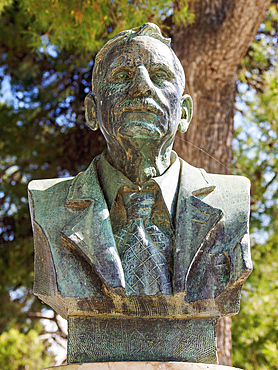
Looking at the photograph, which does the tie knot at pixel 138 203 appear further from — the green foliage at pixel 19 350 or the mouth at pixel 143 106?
the green foliage at pixel 19 350

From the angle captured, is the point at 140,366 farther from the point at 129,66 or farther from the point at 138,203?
the point at 129,66

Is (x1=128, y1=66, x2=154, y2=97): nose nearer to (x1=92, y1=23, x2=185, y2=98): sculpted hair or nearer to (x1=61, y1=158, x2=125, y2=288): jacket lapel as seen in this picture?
(x1=92, y1=23, x2=185, y2=98): sculpted hair

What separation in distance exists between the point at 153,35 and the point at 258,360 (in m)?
3.97

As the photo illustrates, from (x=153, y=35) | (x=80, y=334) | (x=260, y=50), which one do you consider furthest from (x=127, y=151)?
(x=260, y=50)

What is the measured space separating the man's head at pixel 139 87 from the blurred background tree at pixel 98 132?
5.42 ft

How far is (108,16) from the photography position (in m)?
4.31

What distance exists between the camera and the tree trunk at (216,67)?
14.6 ft

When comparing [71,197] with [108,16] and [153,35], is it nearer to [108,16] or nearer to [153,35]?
[153,35]

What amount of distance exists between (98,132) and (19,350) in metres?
1.83

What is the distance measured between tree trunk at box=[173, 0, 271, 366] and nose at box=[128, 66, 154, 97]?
1.93 meters

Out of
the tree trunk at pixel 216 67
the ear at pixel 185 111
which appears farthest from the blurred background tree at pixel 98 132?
the ear at pixel 185 111

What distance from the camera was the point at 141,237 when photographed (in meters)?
2.47

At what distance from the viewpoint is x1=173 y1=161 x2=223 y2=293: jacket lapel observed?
2383mm

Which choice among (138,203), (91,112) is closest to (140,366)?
(138,203)
